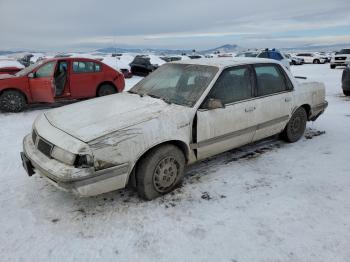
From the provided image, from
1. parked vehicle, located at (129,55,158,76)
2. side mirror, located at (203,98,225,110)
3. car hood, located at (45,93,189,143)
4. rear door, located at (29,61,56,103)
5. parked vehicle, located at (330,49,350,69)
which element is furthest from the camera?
parked vehicle, located at (330,49,350,69)

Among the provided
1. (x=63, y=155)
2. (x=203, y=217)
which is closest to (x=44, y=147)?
(x=63, y=155)

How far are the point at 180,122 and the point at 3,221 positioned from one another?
2209mm

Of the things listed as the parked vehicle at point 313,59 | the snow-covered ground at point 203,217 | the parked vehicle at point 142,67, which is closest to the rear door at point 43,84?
the snow-covered ground at point 203,217

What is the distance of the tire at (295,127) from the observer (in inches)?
215

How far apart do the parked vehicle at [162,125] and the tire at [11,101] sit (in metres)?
4.75

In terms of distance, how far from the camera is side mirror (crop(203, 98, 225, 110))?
3915 mm

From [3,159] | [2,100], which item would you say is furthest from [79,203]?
[2,100]

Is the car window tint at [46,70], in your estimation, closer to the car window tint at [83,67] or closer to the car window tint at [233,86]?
the car window tint at [83,67]

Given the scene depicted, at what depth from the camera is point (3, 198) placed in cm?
382

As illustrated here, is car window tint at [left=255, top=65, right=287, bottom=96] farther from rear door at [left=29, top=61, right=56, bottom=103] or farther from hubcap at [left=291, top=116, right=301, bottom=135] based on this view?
rear door at [left=29, top=61, right=56, bottom=103]

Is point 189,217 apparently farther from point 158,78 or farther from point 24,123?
point 24,123

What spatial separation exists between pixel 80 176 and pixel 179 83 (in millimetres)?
2038

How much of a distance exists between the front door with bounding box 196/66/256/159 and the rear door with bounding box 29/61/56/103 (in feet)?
17.8

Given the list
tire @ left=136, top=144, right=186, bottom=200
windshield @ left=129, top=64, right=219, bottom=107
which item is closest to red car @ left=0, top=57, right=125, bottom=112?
windshield @ left=129, top=64, right=219, bottom=107
